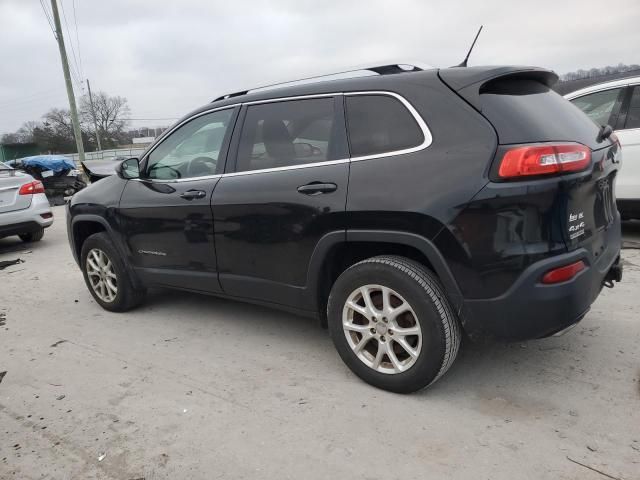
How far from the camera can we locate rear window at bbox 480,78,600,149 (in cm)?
246

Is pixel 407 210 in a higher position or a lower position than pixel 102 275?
higher

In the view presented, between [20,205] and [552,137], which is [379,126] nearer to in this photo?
[552,137]

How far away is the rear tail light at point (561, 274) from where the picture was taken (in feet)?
7.85

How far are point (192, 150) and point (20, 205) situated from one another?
520 cm

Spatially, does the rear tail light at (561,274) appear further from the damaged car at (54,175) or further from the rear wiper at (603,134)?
the damaged car at (54,175)

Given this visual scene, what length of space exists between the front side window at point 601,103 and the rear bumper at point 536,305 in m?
3.91

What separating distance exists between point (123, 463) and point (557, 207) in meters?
2.40

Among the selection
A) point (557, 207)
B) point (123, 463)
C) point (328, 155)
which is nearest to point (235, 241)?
point (328, 155)

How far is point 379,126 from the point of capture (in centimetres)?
284

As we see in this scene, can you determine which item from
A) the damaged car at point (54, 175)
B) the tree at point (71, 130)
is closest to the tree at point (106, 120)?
the tree at point (71, 130)

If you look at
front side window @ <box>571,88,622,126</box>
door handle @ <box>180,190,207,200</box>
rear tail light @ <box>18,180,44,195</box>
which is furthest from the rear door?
rear tail light @ <box>18,180,44,195</box>

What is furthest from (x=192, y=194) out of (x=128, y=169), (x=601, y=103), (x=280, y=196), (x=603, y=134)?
(x=601, y=103)

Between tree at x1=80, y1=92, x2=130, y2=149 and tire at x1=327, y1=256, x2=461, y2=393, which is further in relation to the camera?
tree at x1=80, y1=92, x2=130, y2=149

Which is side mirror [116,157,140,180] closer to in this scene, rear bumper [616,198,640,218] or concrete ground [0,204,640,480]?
concrete ground [0,204,640,480]
